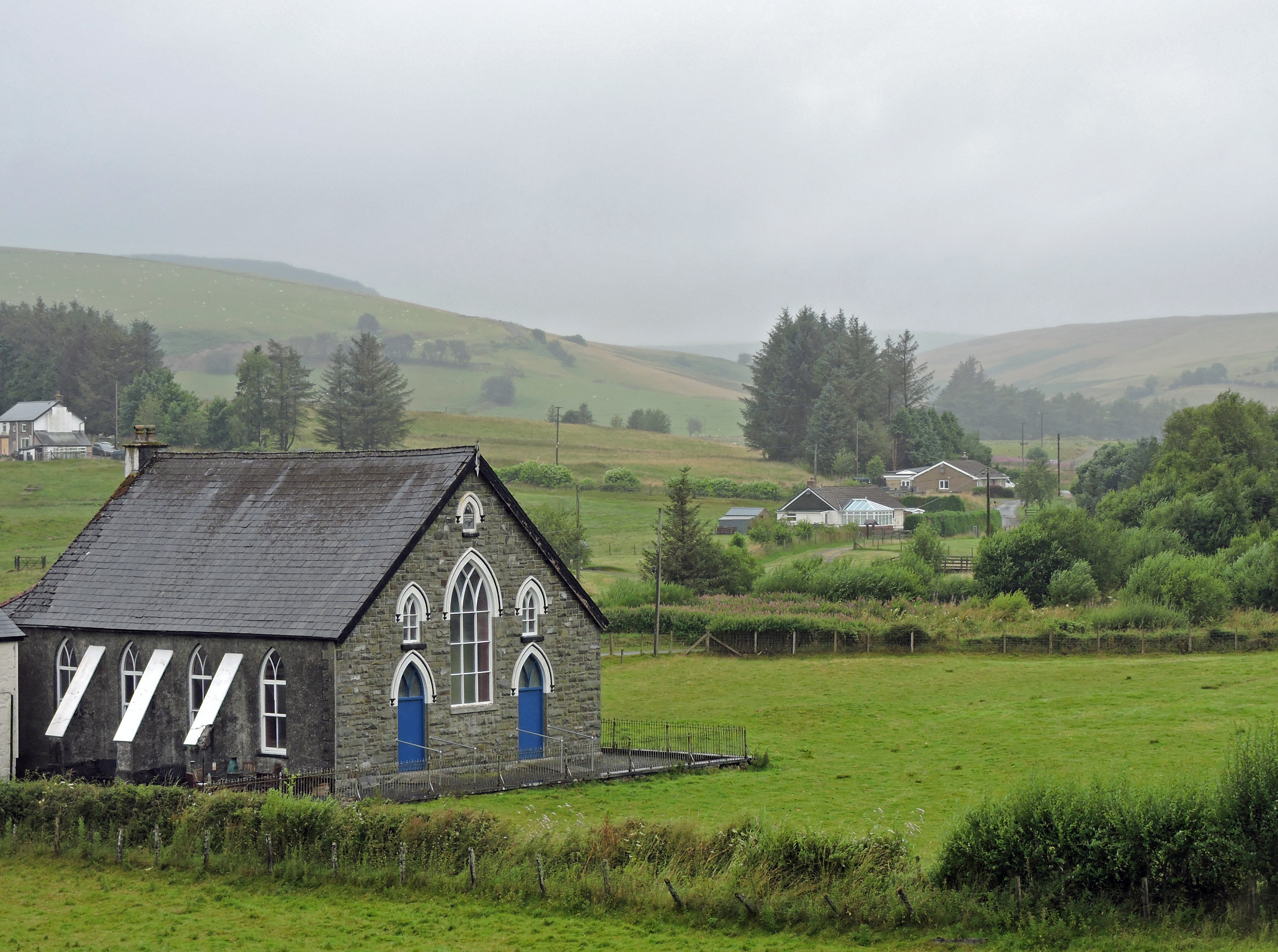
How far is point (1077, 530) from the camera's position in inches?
3007

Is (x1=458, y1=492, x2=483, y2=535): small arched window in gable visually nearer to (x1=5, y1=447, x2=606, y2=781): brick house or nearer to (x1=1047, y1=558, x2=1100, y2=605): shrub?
(x1=5, y1=447, x2=606, y2=781): brick house

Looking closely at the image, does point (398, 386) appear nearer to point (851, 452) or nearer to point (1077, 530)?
point (851, 452)

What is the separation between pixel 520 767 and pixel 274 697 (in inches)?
260

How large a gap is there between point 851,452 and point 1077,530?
265 ft

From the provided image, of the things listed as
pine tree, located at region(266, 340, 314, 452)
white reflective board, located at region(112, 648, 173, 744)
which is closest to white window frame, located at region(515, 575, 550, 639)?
white reflective board, located at region(112, 648, 173, 744)

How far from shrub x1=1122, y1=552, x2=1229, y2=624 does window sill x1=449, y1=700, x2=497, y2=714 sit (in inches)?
1606

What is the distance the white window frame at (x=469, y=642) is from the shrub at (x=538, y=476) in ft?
302

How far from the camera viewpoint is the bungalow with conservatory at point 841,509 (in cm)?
12062

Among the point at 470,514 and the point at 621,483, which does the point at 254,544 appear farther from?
the point at 621,483

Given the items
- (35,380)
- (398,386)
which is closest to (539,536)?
(398,386)

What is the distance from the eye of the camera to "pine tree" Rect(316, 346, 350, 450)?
142 metres

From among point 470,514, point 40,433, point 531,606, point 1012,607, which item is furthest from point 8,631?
point 40,433

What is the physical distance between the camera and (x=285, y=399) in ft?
463

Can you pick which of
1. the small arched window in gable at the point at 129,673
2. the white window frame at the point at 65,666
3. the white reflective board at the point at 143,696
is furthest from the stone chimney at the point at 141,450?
the white reflective board at the point at 143,696
